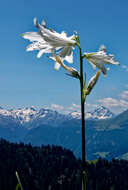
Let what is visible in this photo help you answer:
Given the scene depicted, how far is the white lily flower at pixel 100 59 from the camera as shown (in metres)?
2.42

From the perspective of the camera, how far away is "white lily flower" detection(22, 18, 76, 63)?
7.41 feet

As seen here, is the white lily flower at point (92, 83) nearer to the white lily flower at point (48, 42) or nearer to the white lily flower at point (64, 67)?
the white lily flower at point (64, 67)

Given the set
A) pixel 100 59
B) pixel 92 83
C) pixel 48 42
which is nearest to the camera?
pixel 48 42

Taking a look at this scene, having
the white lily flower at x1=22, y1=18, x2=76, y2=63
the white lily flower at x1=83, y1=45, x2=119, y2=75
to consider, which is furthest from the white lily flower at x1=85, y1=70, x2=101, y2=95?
the white lily flower at x1=22, y1=18, x2=76, y2=63

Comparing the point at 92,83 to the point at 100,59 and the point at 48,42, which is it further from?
the point at 48,42

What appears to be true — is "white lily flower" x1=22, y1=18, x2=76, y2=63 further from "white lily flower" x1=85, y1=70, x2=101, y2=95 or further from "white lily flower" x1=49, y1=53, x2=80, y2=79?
"white lily flower" x1=85, y1=70, x2=101, y2=95

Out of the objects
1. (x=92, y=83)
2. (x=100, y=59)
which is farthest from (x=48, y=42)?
(x=92, y=83)

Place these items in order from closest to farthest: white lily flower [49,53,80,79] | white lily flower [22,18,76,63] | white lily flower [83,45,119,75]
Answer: white lily flower [22,18,76,63]
white lily flower [83,45,119,75]
white lily flower [49,53,80,79]

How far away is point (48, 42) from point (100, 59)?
46cm

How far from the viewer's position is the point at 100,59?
8.19 ft

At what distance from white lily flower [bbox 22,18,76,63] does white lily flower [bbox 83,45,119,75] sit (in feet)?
0.53

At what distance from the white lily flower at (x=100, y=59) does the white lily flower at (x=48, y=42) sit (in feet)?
0.53

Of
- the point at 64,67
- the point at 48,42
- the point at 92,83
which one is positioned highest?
the point at 48,42

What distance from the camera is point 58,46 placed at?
240cm
